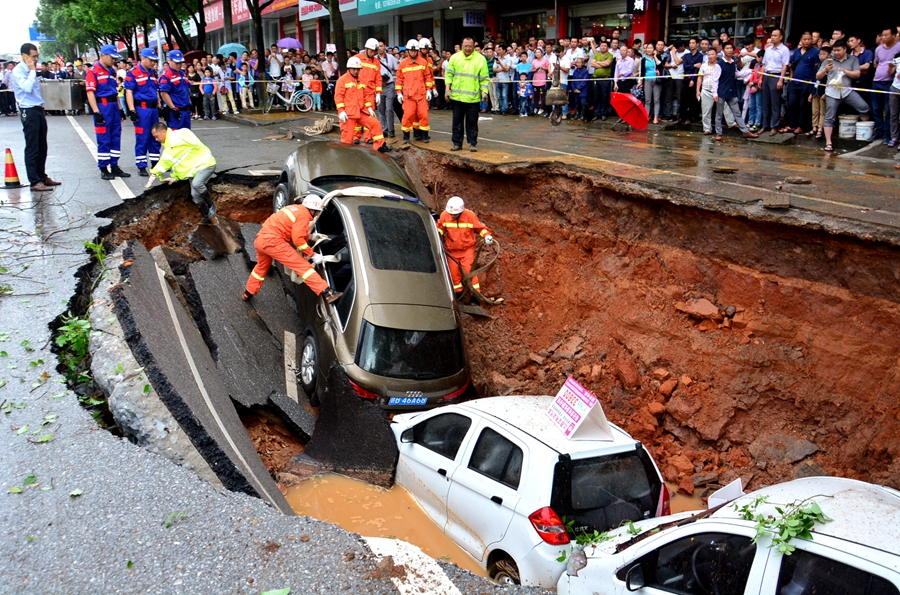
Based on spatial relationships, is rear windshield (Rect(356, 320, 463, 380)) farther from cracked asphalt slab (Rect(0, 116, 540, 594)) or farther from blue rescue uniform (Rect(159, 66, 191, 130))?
blue rescue uniform (Rect(159, 66, 191, 130))

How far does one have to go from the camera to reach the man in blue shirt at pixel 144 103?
1157 cm

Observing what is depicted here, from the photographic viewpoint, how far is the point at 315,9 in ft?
110

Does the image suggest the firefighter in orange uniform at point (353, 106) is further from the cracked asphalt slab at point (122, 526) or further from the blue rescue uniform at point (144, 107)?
the cracked asphalt slab at point (122, 526)

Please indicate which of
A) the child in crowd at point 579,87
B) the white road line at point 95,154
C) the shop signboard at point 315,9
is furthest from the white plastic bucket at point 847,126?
the shop signboard at point 315,9

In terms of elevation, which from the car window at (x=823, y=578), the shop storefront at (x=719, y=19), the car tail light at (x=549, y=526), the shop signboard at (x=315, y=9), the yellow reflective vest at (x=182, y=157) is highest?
the shop signboard at (x=315, y=9)

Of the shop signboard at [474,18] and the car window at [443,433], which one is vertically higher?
the shop signboard at [474,18]

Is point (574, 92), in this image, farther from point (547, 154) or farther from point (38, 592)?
point (38, 592)

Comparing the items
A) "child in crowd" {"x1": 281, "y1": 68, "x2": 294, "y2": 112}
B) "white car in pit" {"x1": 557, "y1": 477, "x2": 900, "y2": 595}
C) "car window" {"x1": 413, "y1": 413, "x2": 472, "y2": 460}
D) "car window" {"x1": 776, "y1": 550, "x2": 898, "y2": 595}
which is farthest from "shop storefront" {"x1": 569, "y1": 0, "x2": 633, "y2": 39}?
"car window" {"x1": 776, "y1": 550, "x2": 898, "y2": 595}

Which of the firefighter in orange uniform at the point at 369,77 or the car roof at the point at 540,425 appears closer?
the car roof at the point at 540,425

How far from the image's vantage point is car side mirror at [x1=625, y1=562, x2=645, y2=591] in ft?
14.0

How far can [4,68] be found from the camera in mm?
27250

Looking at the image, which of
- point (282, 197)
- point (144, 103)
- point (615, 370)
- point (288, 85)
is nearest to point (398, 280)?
point (615, 370)

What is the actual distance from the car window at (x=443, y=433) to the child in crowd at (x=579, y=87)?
12.7m

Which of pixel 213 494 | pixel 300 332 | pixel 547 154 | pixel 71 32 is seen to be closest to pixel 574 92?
pixel 547 154
